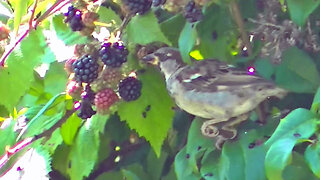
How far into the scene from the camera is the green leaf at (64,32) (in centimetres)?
155

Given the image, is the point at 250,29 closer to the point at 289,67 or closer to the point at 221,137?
the point at 289,67

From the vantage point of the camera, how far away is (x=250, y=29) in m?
1.50

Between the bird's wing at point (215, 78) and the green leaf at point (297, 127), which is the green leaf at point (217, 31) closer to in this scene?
the bird's wing at point (215, 78)

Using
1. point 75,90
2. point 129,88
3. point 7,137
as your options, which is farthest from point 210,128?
point 7,137

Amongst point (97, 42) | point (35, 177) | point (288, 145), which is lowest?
point (35, 177)

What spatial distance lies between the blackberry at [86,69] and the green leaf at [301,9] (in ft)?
1.12

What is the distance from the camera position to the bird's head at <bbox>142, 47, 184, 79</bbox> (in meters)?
1.48

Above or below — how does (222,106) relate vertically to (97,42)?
below

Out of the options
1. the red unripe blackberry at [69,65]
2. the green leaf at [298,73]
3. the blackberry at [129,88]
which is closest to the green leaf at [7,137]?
the red unripe blackberry at [69,65]

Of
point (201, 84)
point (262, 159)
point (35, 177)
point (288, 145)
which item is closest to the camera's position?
point (288, 145)

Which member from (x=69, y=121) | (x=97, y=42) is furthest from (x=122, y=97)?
(x=69, y=121)

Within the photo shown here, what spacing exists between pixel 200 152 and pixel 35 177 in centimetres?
34

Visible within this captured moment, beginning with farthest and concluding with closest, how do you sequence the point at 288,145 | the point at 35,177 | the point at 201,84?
1. the point at 35,177
2. the point at 201,84
3. the point at 288,145

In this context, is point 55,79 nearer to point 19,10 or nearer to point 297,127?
point 19,10
